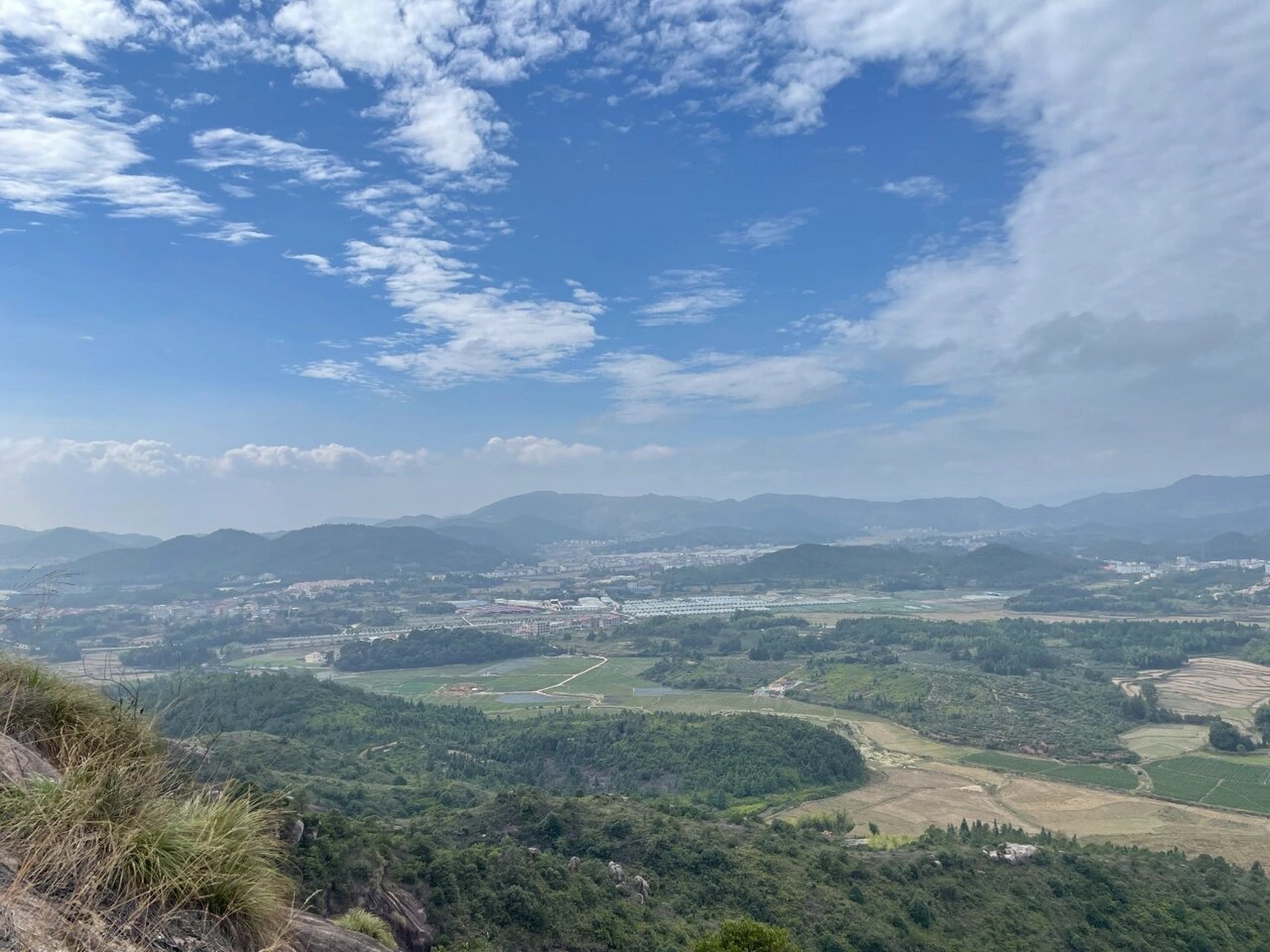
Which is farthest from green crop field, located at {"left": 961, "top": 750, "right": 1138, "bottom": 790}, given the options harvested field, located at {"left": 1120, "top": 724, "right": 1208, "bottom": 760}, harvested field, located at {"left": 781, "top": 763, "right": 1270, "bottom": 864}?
harvested field, located at {"left": 1120, "top": 724, "right": 1208, "bottom": 760}

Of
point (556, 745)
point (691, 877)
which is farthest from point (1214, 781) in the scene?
point (556, 745)

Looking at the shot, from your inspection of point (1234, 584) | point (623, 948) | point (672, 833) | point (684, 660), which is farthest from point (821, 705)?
point (1234, 584)

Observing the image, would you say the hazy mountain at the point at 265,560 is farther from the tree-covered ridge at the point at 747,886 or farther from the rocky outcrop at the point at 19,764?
the rocky outcrop at the point at 19,764

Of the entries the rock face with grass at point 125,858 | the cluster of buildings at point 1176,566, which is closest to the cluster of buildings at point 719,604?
the cluster of buildings at point 1176,566

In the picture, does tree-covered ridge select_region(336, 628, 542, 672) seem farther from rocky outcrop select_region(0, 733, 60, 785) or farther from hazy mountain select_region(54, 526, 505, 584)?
hazy mountain select_region(54, 526, 505, 584)

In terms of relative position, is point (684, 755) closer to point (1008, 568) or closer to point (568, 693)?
point (568, 693)
